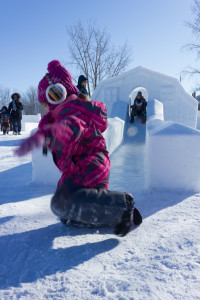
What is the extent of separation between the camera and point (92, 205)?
1382mm

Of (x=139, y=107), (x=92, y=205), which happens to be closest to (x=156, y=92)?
(x=139, y=107)

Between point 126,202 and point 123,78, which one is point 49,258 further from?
point 123,78

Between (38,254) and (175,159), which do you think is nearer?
(38,254)

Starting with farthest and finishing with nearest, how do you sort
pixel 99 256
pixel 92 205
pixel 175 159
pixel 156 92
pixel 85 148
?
pixel 156 92
pixel 175 159
pixel 85 148
pixel 92 205
pixel 99 256

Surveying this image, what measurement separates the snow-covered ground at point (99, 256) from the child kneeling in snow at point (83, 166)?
14 centimetres

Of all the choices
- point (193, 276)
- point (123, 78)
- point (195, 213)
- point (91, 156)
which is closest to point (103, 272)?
point (193, 276)

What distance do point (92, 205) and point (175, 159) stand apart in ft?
4.71

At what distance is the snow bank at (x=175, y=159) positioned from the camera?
7.91 ft

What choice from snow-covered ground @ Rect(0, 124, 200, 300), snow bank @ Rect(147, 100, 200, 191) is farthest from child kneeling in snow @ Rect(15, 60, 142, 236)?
snow bank @ Rect(147, 100, 200, 191)

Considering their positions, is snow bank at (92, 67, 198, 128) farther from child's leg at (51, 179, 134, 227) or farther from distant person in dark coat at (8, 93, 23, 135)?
child's leg at (51, 179, 134, 227)

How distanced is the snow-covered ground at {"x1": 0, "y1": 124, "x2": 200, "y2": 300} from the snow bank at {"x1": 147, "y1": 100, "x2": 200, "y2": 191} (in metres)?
0.40

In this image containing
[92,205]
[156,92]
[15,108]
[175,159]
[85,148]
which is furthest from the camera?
[156,92]

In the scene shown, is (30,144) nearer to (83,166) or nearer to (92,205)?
(83,166)

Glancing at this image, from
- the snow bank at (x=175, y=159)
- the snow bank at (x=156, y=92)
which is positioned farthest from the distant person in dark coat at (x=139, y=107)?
the snow bank at (x=175, y=159)
